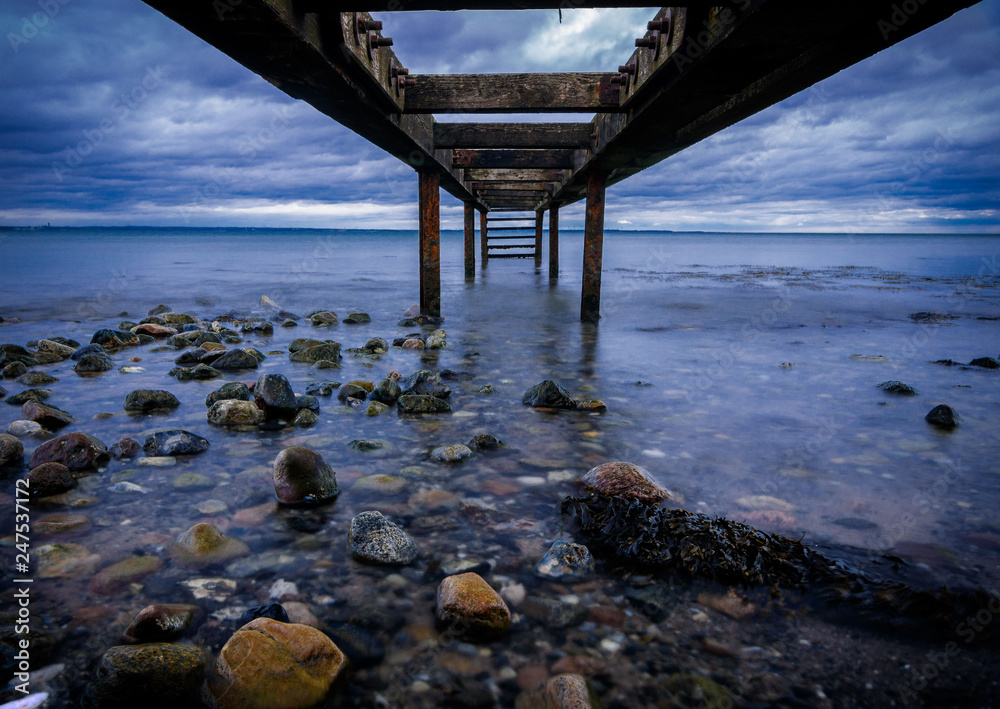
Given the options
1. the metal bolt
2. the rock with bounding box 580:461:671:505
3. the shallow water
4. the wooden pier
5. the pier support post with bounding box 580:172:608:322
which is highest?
the metal bolt

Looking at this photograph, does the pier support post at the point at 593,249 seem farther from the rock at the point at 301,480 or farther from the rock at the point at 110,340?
the rock at the point at 301,480

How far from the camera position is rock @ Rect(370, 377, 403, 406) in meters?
4.25

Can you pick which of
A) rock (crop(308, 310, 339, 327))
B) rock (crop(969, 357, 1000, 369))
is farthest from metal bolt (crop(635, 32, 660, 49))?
rock (crop(308, 310, 339, 327))

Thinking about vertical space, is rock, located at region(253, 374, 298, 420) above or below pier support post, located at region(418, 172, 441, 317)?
below

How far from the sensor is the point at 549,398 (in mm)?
4168

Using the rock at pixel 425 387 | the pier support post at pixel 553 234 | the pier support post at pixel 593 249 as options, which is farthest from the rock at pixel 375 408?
the pier support post at pixel 553 234

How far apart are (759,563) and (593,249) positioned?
744 cm

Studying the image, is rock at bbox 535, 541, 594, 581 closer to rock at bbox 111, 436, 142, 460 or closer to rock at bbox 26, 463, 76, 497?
rock at bbox 26, 463, 76, 497

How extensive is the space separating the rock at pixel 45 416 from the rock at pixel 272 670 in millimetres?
→ 2994

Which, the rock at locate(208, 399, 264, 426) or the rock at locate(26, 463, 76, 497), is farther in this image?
the rock at locate(208, 399, 264, 426)

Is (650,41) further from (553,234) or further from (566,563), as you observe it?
(553,234)

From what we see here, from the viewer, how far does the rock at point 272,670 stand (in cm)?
137

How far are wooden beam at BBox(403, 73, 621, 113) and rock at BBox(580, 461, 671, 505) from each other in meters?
3.68

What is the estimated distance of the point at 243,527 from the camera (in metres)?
2.28
